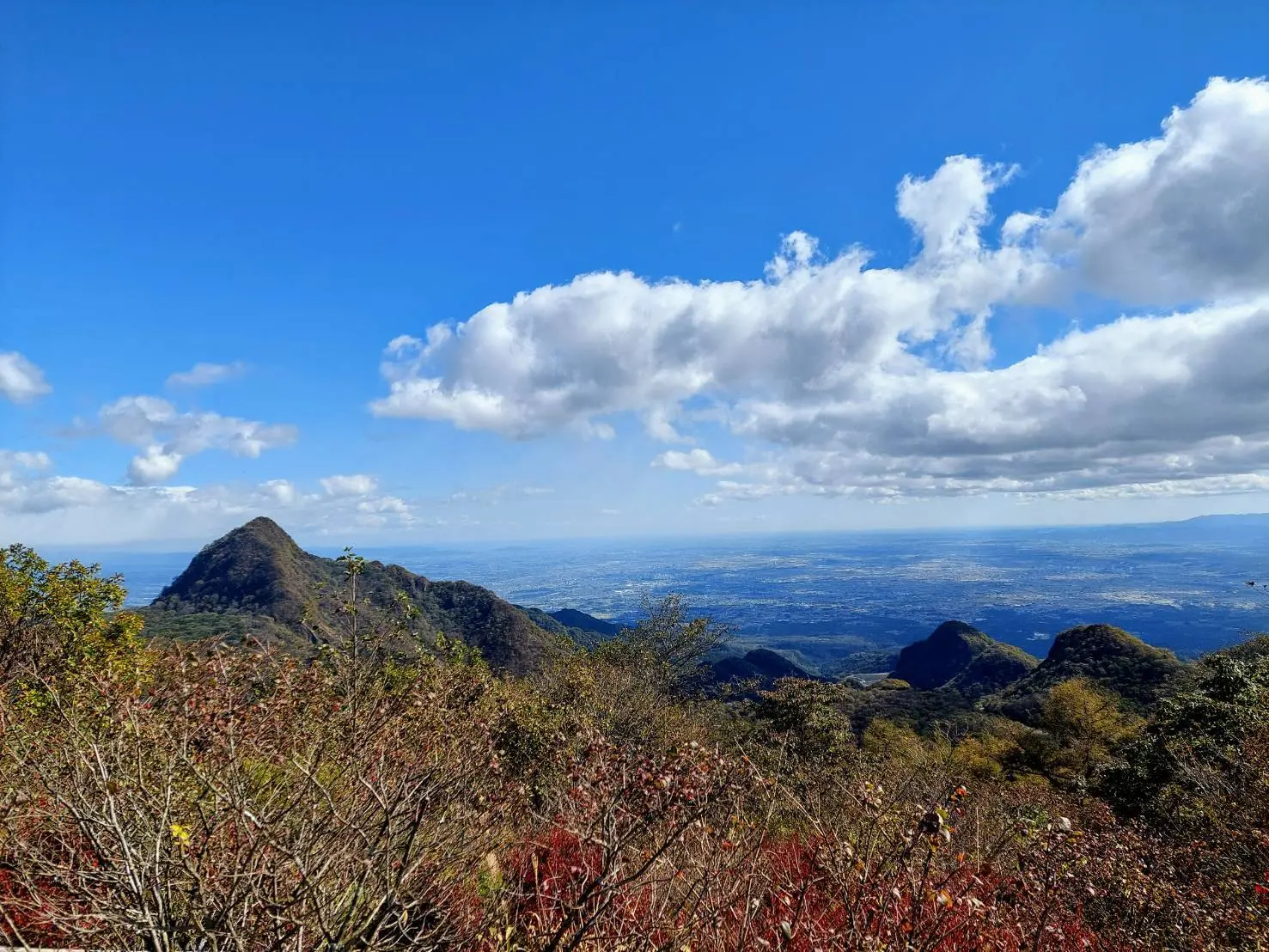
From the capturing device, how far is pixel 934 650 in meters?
106

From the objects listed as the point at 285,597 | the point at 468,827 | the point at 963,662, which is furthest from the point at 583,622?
the point at 468,827

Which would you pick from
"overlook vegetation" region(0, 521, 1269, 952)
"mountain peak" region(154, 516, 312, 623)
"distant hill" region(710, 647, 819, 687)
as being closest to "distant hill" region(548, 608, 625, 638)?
"distant hill" region(710, 647, 819, 687)

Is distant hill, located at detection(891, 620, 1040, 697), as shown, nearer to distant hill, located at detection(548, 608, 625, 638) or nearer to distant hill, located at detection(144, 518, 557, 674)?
distant hill, located at detection(144, 518, 557, 674)

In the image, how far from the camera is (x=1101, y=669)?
53.2 meters

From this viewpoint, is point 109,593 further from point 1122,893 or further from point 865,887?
point 1122,893

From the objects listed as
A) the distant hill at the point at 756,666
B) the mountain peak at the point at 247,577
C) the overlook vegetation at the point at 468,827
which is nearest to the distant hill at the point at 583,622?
the distant hill at the point at 756,666

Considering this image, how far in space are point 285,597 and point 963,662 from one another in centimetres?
10462

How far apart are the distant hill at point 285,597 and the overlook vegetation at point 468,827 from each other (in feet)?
190

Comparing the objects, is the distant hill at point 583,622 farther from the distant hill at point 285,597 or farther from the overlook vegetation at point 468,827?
the overlook vegetation at point 468,827

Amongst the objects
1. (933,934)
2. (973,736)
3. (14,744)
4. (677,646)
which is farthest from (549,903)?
(973,736)

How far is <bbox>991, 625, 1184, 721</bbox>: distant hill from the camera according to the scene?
46906mm

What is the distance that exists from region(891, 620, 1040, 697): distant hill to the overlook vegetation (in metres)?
71.5

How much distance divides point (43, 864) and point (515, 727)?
10908 mm

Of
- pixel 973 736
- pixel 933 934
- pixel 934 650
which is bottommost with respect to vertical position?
pixel 934 650
